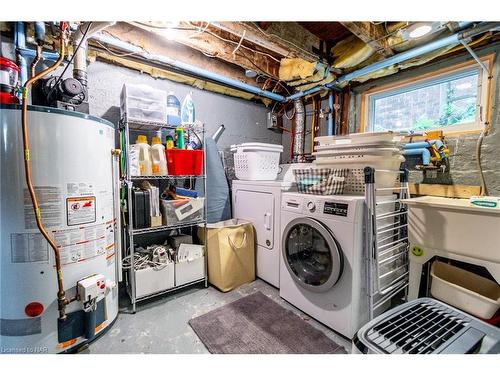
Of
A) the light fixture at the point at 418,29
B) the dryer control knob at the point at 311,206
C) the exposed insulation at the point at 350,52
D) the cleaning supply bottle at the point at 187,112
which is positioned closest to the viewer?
the light fixture at the point at 418,29

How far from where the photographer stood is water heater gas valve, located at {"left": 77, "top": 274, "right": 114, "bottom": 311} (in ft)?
4.44

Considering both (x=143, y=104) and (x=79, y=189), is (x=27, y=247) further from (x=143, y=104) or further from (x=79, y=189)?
(x=143, y=104)

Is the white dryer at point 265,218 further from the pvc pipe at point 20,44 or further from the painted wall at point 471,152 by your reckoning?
the pvc pipe at point 20,44

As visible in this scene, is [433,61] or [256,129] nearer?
[433,61]

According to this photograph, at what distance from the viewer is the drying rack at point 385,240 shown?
1.46 metres

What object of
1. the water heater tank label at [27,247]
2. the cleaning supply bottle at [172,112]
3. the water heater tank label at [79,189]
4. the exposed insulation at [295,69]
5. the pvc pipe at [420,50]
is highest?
the exposed insulation at [295,69]

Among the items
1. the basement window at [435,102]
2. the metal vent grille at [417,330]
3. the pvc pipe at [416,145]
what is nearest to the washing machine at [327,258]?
the metal vent grille at [417,330]

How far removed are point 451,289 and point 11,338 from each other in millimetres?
2681

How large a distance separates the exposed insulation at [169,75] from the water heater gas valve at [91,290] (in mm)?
1898

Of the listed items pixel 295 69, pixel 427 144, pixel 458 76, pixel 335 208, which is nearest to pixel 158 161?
pixel 335 208

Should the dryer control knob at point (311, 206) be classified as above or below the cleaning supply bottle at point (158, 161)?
below

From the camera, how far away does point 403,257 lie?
6.30ft
